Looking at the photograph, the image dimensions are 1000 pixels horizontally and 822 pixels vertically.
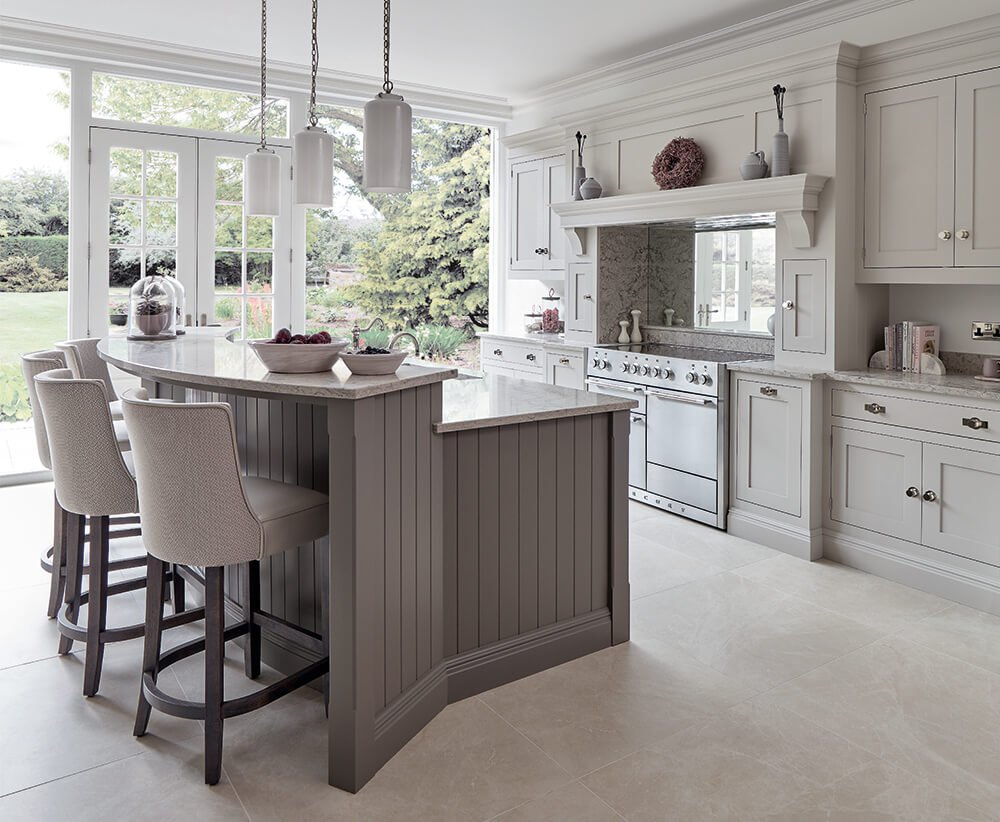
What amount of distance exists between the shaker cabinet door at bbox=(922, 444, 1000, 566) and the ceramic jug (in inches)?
62.4

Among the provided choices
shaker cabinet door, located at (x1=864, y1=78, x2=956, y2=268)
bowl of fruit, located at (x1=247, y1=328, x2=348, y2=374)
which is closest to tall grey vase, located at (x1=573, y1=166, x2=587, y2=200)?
shaker cabinet door, located at (x1=864, y1=78, x2=956, y2=268)

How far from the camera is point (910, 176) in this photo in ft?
12.3

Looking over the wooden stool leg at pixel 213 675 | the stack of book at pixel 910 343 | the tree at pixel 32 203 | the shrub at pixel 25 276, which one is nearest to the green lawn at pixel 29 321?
the shrub at pixel 25 276

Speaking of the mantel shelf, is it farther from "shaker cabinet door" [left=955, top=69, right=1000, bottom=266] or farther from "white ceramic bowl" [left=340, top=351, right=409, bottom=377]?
"white ceramic bowl" [left=340, top=351, right=409, bottom=377]

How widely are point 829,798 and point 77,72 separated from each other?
5.61m

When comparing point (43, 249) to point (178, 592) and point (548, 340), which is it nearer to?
point (548, 340)

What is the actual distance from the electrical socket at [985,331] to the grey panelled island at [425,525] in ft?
6.62

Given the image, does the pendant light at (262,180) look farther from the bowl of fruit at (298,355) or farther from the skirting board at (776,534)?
the skirting board at (776,534)

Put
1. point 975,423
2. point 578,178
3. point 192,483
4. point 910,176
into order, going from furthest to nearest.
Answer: point 578,178 < point 910,176 < point 975,423 < point 192,483

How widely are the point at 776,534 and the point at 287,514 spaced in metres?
2.79

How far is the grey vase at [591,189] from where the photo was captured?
520cm

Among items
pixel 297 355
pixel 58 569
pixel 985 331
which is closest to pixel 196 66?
pixel 58 569

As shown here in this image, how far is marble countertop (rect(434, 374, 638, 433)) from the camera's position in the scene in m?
2.60

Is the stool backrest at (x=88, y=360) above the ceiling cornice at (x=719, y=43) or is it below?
below
